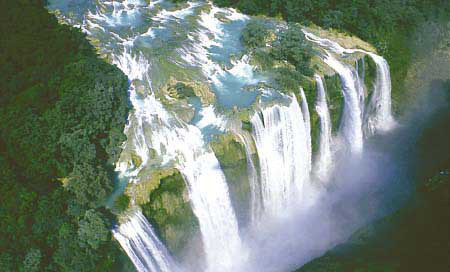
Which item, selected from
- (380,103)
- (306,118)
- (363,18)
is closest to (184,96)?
(306,118)

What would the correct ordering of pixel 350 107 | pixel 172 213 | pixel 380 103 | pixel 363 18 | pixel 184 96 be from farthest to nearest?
pixel 363 18 → pixel 380 103 → pixel 350 107 → pixel 184 96 → pixel 172 213

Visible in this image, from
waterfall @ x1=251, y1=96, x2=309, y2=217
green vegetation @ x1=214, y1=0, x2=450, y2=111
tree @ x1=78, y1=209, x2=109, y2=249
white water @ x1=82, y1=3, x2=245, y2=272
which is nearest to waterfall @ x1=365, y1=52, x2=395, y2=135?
green vegetation @ x1=214, y1=0, x2=450, y2=111

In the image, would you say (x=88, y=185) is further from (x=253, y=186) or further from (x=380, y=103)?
(x=380, y=103)

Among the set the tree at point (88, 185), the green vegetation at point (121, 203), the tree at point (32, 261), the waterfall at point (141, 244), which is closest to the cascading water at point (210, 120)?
the waterfall at point (141, 244)

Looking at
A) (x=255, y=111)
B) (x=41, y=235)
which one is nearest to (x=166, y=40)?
(x=255, y=111)

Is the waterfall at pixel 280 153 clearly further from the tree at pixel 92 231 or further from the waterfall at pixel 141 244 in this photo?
the tree at pixel 92 231

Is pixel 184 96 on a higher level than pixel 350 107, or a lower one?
higher

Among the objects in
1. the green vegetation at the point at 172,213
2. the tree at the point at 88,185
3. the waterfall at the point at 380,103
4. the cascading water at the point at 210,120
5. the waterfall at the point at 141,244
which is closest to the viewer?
the tree at the point at 88,185
